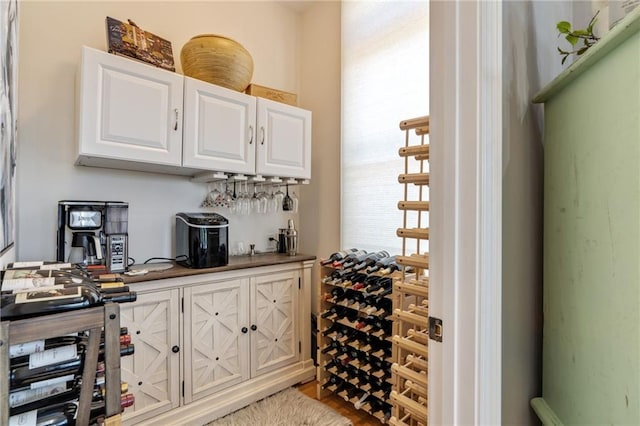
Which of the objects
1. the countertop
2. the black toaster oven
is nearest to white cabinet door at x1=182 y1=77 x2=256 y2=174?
the black toaster oven

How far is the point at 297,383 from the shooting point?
7.97 feet

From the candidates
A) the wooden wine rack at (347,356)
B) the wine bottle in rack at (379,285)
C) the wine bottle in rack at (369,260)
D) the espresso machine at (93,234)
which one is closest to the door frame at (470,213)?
the wooden wine rack at (347,356)

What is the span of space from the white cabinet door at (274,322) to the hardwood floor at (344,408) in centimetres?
23

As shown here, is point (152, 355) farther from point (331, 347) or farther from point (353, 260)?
point (353, 260)

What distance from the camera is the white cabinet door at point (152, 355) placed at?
171cm

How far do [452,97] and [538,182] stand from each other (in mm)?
421

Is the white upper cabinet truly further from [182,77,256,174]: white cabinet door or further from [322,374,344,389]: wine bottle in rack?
[322,374,344,389]: wine bottle in rack

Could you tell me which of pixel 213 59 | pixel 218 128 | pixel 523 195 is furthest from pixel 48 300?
pixel 213 59

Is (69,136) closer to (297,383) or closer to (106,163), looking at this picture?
(106,163)

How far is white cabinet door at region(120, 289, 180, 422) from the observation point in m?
1.71

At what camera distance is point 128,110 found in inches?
67.7

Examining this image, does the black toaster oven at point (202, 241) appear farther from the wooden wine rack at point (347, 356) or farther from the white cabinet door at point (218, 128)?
the wooden wine rack at point (347, 356)

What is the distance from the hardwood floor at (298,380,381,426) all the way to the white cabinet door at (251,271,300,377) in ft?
0.75

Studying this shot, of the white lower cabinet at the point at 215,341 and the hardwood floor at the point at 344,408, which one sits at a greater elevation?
the white lower cabinet at the point at 215,341
